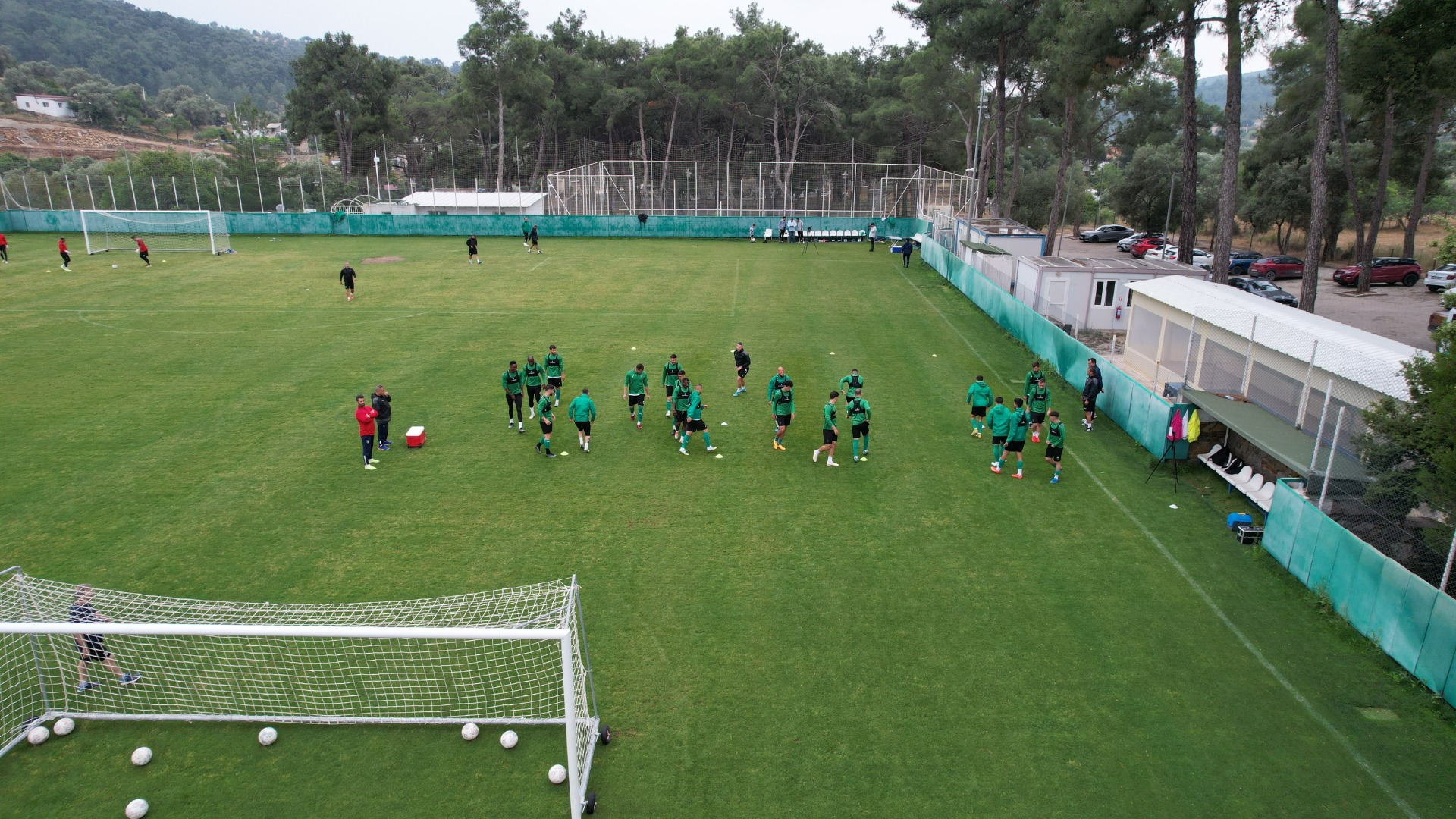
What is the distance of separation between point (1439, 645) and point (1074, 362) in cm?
1131

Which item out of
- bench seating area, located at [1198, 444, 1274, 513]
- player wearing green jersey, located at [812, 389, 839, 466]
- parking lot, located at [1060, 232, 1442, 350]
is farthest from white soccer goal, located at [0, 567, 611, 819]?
parking lot, located at [1060, 232, 1442, 350]

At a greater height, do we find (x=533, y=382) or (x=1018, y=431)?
(x=533, y=382)

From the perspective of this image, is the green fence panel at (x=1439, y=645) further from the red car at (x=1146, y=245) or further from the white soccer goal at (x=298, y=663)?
the red car at (x=1146, y=245)

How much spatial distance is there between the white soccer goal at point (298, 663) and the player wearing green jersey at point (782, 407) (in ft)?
21.1

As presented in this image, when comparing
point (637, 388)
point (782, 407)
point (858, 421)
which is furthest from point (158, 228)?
point (858, 421)

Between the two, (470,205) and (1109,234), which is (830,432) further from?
(1109,234)

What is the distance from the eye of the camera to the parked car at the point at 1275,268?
39.1 m

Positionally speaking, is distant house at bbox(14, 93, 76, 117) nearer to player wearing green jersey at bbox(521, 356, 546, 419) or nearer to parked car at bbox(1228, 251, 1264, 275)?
player wearing green jersey at bbox(521, 356, 546, 419)

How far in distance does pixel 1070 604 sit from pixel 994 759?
3.31 meters

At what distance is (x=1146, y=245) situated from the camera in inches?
1863

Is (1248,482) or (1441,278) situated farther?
(1441,278)

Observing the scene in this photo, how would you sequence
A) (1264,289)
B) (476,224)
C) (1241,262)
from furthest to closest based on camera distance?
(476,224), (1241,262), (1264,289)

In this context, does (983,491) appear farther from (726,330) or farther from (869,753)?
(726,330)

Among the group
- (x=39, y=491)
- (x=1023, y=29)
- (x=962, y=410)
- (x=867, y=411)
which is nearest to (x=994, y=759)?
(x=867, y=411)
